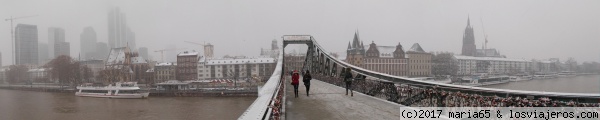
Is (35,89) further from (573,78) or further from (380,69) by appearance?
(573,78)

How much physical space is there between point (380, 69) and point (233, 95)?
34.7 meters

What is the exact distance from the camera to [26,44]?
15838cm

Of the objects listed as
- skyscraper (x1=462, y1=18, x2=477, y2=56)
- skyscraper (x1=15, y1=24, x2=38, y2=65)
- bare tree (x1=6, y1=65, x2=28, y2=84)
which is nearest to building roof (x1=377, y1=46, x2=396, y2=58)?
skyscraper (x1=462, y1=18, x2=477, y2=56)

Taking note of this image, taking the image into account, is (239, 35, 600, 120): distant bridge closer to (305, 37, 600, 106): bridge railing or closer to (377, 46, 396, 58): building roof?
(305, 37, 600, 106): bridge railing

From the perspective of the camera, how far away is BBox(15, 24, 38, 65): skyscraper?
155m

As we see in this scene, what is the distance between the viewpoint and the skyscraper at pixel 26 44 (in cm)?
15488

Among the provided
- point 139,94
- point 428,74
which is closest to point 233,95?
point 139,94

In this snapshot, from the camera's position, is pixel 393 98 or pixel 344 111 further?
pixel 393 98

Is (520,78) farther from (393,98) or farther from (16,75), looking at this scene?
(16,75)

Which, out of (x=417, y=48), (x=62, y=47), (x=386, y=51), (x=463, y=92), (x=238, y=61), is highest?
(x=62, y=47)

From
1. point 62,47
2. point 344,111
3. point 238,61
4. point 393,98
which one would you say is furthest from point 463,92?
point 62,47

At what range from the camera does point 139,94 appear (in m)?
56.2

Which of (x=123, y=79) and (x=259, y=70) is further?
(x=259, y=70)

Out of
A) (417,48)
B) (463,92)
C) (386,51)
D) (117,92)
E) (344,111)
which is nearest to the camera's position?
(463,92)
